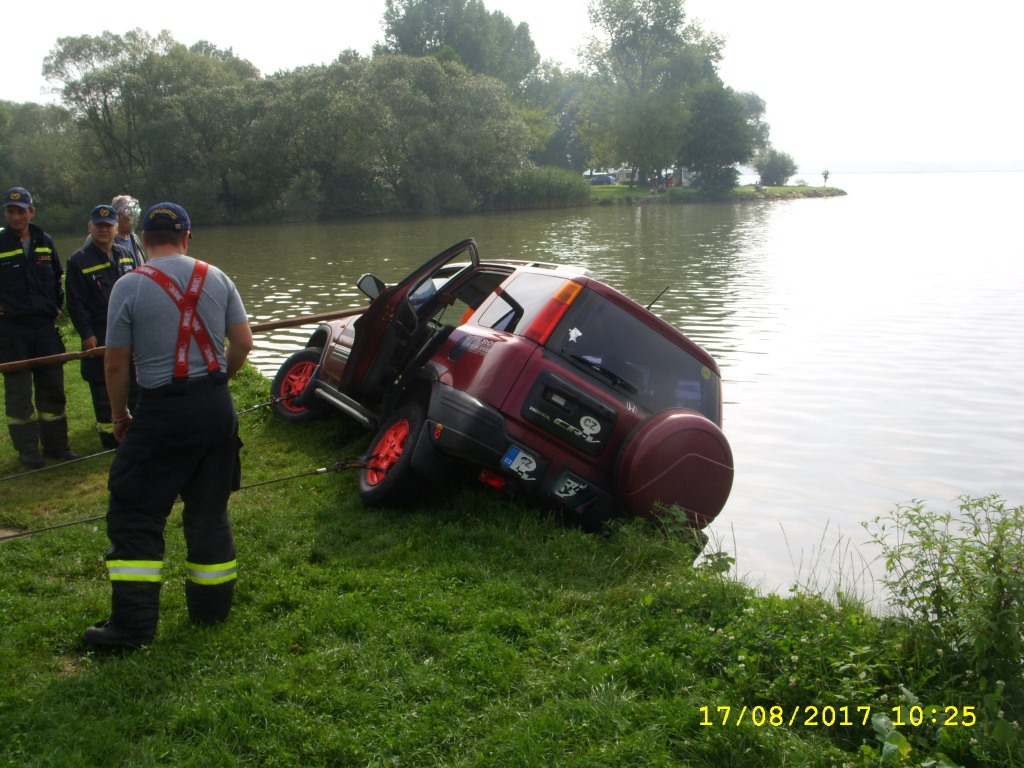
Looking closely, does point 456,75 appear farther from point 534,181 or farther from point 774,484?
point 774,484

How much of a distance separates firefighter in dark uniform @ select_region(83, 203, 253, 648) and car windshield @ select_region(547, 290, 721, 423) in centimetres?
238

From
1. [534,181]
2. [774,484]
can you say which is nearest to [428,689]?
[774,484]

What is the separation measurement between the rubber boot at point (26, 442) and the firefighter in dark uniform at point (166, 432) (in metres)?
3.57

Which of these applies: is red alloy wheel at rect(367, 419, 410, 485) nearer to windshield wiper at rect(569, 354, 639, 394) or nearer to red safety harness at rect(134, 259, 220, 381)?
windshield wiper at rect(569, 354, 639, 394)

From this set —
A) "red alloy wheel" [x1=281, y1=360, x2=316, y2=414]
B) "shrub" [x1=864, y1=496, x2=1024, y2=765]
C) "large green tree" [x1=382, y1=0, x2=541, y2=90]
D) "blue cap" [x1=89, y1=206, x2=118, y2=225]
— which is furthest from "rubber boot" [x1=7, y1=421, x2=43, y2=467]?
"large green tree" [x1=382, y1=0, x2=541, y2=90]

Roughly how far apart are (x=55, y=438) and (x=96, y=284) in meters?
1.33

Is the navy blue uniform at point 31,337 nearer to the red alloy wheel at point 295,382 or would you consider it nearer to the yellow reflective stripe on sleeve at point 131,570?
the red alloy wheel at point 295,382

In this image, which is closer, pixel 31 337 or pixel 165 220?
pixel 165 220

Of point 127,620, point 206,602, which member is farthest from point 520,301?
point 127,620

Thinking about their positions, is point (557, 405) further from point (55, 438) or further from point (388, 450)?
point (55, 438)

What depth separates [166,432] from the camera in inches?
175

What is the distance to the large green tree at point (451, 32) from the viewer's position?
9738cm

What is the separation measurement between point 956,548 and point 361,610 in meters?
2.76

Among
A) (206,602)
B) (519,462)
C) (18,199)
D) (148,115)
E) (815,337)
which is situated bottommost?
(815,337)
